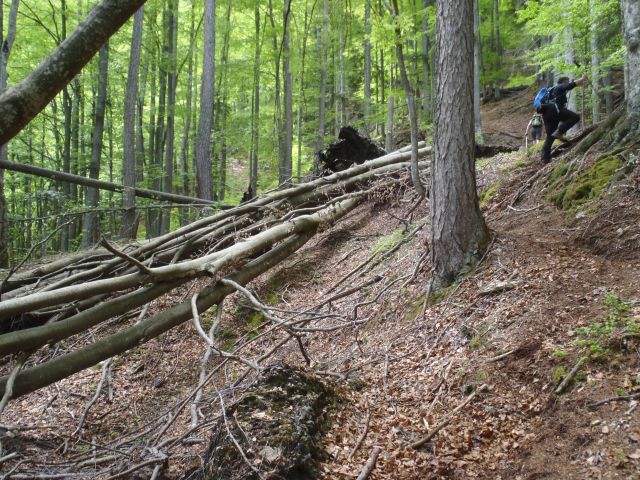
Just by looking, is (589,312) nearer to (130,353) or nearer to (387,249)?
(387,249)

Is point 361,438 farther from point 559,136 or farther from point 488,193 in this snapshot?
point 559,136

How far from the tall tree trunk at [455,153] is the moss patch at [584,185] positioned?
149cm

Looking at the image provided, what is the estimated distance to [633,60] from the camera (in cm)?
569

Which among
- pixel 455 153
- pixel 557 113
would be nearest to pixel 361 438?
pixel 455 153

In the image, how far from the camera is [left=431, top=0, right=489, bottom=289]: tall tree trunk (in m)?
4.96

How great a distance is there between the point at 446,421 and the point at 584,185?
4054 millimetres

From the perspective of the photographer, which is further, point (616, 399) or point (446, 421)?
point (446, 421)

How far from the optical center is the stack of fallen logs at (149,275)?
3.90 metres

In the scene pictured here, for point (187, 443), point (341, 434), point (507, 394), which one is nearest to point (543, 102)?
point (507, 394)

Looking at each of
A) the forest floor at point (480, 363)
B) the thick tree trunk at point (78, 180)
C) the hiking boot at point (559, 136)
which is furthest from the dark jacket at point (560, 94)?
the thick tree trunk at point (78, 180)

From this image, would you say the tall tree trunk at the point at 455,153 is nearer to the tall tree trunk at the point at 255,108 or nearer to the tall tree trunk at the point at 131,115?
the tall tree trunk at the point at 131,115

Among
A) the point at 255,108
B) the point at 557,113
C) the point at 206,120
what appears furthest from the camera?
the point at 255,108

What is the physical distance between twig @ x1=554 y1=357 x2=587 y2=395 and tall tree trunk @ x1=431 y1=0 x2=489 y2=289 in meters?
1.97

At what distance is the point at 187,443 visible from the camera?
343cm
